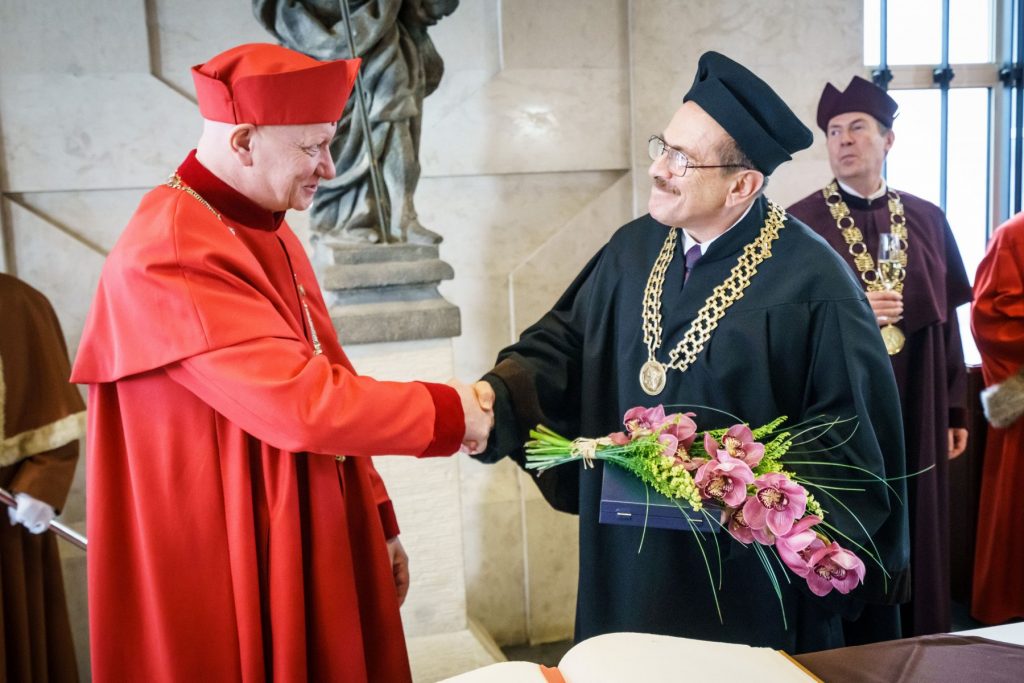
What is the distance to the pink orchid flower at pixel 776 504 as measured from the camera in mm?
1795

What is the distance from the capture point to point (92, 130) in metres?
3.94

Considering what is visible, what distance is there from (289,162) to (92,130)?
234 centimetres

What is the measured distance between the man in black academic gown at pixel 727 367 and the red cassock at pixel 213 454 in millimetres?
531

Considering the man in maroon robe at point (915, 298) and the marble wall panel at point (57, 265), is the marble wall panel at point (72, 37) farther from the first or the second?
the man in maroon robe at point (915, 298)

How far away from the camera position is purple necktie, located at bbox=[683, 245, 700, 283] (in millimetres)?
2414

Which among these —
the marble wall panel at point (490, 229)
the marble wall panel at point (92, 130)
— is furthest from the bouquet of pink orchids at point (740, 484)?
the marble wall panel at point (92, 130)

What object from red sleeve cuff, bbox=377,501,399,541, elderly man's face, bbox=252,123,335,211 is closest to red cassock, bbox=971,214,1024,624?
red sleeve cuff, bbox=377,501,399,541

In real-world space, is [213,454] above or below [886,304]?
below

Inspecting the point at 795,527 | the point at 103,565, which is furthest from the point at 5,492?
the point at 795,527

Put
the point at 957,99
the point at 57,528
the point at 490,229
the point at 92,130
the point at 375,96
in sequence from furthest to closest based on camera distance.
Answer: the point at 957,99
the point at 490,229
the point at 92,130
the point at 375,96
the point at 57,528

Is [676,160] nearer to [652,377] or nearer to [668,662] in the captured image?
[652,377]

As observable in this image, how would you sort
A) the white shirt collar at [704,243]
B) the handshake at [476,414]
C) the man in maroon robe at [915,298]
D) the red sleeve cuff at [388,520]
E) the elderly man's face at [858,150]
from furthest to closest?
the elderly man's face at [858,150], the man in maroon robe at [915,298], the red sleeve cuff at [388,520], the white shirt collar at [704,243], the handshake at [476,414]

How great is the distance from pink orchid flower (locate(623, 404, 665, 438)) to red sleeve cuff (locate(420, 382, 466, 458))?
1.30ft

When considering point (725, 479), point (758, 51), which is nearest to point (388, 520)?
point (725, 479)
